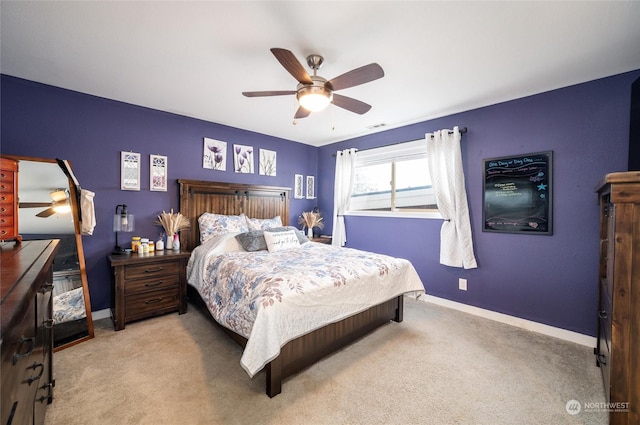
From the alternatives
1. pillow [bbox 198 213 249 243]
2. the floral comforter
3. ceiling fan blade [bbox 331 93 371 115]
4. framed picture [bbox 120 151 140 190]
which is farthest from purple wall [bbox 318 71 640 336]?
framed picture [bbox 120 151 140 190]

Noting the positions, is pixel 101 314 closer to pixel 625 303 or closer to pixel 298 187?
pixel 298 187

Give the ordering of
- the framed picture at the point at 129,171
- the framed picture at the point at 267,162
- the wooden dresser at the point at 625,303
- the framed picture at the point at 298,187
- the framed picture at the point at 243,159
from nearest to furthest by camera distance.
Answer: the wooden dresser at the point at 625,303
the framed picture at the point at 129,171
the framed picture at the point at 243,159
the framed picture at the point at 267,162
the framed picture at the point at 298,187

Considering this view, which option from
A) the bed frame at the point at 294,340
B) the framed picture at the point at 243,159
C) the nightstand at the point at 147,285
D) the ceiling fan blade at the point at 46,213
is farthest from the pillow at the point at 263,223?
the ceiling fan blade at the point at 46,213

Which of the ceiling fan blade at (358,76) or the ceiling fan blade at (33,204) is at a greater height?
the ceiling fan blade at (358,76)

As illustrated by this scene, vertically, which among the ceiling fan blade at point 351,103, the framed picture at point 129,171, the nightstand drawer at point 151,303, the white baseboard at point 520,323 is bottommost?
the white baseboard at point 520,323

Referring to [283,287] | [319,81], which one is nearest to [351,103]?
[319,81]

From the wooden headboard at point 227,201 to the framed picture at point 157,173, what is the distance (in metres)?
0.20

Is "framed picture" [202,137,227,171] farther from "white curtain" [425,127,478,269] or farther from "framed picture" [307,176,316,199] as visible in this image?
"white curtain" [425,127,478,269]

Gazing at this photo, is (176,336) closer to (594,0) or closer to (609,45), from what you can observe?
(594,0)

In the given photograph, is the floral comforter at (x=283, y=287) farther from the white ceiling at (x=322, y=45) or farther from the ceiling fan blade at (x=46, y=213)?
the white ceiling at (x=322, y=45)

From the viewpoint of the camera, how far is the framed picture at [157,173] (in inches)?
131

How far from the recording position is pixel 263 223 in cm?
398

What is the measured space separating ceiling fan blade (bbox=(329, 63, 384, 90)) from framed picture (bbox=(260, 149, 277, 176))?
2.59 metres

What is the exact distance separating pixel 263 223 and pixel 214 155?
123 centimetres
